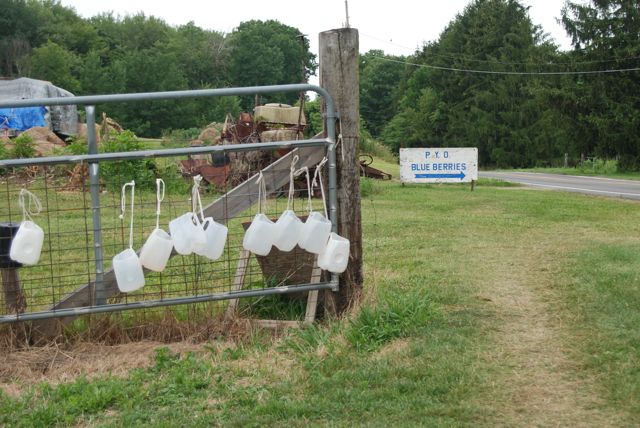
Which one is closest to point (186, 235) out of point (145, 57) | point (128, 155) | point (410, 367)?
point (128, 155)

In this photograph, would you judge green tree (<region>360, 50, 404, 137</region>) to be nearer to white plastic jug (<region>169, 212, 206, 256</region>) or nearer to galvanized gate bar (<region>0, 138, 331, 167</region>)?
galvanized gate bar (<region>0, 138, 331, 167</region>)

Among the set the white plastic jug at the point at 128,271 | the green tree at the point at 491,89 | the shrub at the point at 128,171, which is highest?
the green tree at the point at 491,89

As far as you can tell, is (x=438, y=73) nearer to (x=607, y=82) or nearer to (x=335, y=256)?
(x=607, y=82)

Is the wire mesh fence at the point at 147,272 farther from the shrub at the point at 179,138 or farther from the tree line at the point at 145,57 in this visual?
the tree line at the point at 145,57

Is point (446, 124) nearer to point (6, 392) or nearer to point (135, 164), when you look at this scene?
point (135, 164)

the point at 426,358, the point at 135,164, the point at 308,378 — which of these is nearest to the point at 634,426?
the point at 426,358

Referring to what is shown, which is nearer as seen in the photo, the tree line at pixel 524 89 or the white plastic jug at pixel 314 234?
the white plastic jug at pixel 314 234

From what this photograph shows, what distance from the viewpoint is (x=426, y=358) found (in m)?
4.59

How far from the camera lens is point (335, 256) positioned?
528 cm

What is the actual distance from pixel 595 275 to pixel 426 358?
2.78m

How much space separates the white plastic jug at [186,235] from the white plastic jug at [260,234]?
34 centimetres

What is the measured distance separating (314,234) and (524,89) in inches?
2043

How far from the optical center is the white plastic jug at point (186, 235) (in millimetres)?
4953

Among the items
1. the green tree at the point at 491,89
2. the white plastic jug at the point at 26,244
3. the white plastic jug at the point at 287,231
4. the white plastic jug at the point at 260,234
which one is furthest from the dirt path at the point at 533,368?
the green tree at the point at 491,89
